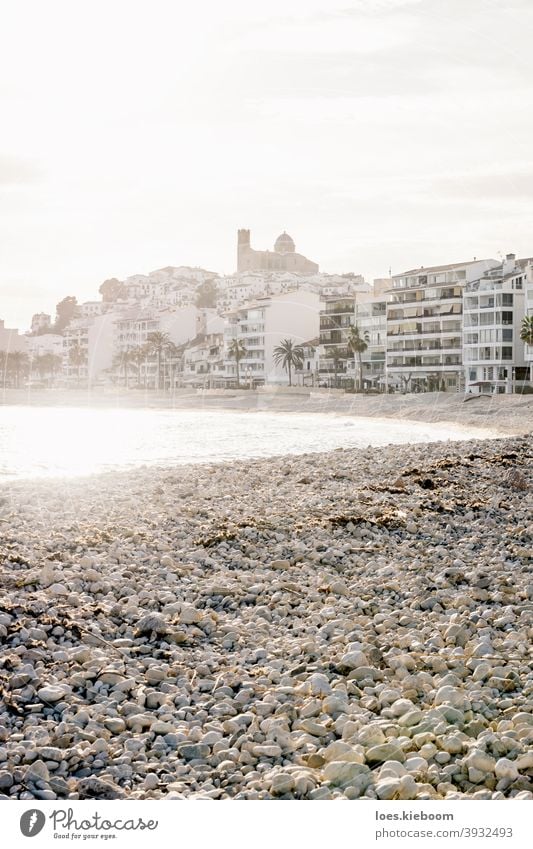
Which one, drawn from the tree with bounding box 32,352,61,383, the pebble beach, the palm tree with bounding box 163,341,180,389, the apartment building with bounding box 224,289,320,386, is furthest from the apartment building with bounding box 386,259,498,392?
the pebble beach

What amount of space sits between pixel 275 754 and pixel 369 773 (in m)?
0.49

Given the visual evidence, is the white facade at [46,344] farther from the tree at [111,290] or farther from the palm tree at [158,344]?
the tree at [111,290]

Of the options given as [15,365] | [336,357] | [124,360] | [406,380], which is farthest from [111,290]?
[406,380]

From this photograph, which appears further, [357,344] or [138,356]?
[138,356]

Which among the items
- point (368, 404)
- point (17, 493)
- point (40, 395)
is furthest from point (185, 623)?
point (40, 395)

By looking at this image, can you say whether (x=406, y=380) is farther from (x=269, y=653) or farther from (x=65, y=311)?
(x=65, y=311)

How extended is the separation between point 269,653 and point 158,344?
103856 mm

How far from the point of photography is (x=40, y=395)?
314 feet

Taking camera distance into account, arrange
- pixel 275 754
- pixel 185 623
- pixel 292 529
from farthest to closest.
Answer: pixel 292 529 < pixel 185 623 < pixel 275 754

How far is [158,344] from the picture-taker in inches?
4264

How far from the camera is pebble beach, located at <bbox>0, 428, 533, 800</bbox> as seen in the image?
3965 millimetres

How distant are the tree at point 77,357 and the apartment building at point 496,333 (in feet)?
226

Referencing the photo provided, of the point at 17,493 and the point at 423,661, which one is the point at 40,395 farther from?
the point at 423,661
